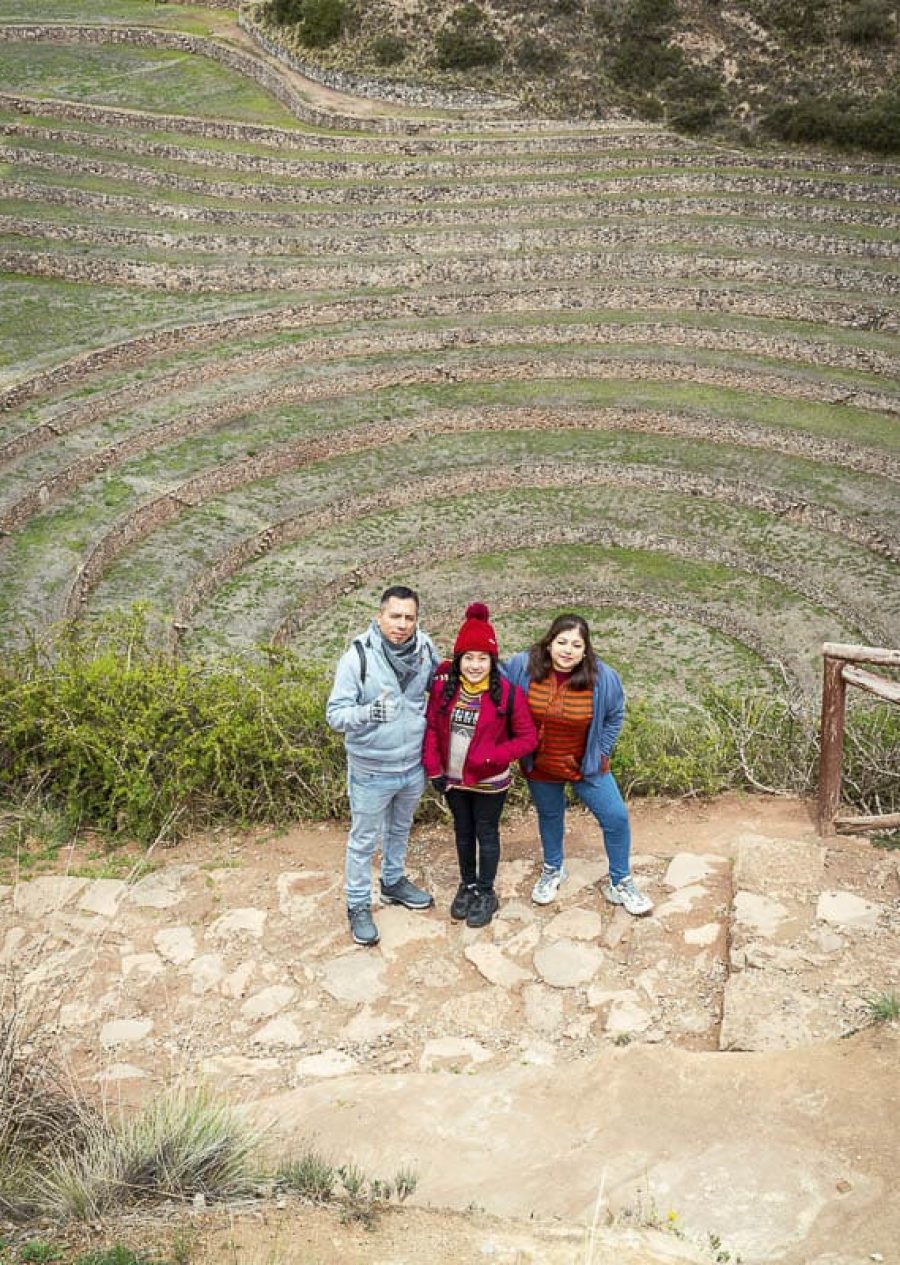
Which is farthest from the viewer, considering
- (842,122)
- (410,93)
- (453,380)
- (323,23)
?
(323,23)

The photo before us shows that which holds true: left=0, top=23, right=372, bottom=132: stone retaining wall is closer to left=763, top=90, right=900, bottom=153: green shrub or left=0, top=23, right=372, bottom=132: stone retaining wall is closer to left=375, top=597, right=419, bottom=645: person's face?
left=763, top=90, right=900, bottom=153: green shrub

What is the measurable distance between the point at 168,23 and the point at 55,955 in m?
31.2

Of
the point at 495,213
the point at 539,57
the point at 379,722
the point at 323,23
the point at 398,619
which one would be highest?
the point at 323,23

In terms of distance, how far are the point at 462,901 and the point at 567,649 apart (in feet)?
4.80

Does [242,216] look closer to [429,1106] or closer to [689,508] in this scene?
[689,508]

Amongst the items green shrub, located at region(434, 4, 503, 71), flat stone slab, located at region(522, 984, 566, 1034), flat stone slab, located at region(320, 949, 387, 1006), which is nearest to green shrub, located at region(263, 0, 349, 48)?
green shrub, located at region(434, 4, 503, 71)

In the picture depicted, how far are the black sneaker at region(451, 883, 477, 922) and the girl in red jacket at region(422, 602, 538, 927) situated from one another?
0.44 m

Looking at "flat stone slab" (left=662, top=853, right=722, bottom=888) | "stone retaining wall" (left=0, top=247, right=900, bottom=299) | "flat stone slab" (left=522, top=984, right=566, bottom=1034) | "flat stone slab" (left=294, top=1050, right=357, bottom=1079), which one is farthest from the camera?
"stone retaining wall" (left=0, top=247, right=900, bottom=299)

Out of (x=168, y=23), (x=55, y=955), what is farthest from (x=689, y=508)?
(x=168, y=23)

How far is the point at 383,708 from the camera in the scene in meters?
6.40

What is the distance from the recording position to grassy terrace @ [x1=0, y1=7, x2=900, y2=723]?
14562 mm

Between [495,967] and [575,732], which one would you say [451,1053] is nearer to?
[495,967]

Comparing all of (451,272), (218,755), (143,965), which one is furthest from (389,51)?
(143,965)

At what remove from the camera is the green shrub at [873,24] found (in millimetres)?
27984
